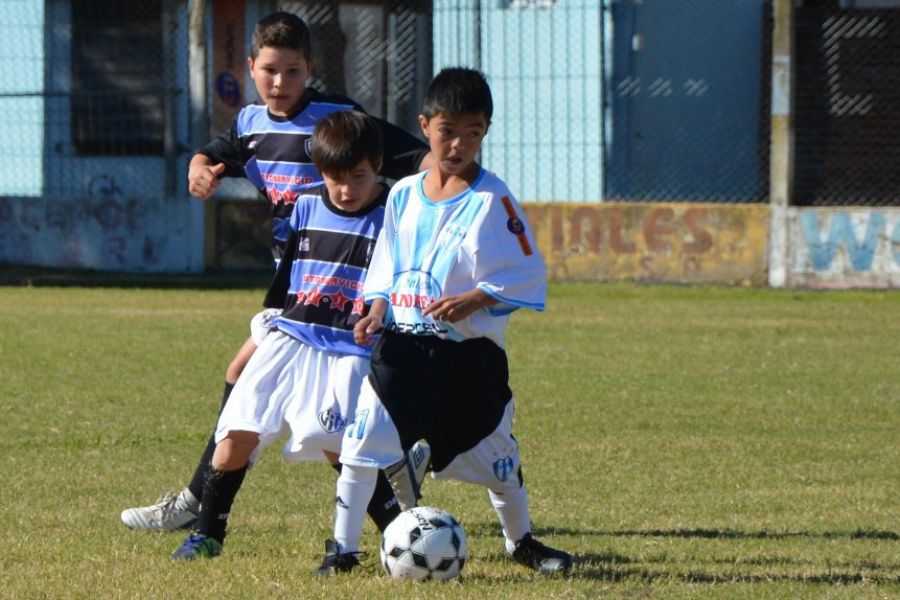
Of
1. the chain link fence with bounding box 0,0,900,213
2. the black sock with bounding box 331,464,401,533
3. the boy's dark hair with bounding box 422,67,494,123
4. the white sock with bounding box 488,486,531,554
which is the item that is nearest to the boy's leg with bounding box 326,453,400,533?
the black sock with bounding box 331,464,401,533

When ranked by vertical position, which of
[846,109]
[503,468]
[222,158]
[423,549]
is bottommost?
[423,549]

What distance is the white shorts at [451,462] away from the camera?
476 cm

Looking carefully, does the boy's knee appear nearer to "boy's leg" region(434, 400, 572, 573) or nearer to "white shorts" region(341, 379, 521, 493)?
"white shorts" region(341, 379, 521, 493)

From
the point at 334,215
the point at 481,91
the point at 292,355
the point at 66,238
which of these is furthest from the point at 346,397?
the point at 66,238

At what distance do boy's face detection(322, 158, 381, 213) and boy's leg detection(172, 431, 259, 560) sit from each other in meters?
0.78

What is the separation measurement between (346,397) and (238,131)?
3.82 feet

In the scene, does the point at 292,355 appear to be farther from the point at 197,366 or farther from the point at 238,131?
the point at 197,366

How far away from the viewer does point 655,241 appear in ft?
54.5

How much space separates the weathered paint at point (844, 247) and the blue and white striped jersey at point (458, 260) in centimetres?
1165

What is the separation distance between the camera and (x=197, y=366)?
10.4 metres

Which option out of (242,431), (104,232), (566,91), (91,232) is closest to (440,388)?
(242,431)

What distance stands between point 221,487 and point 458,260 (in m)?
1.10

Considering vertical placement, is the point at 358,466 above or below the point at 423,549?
above

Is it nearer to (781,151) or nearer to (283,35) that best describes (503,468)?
(283,35)
